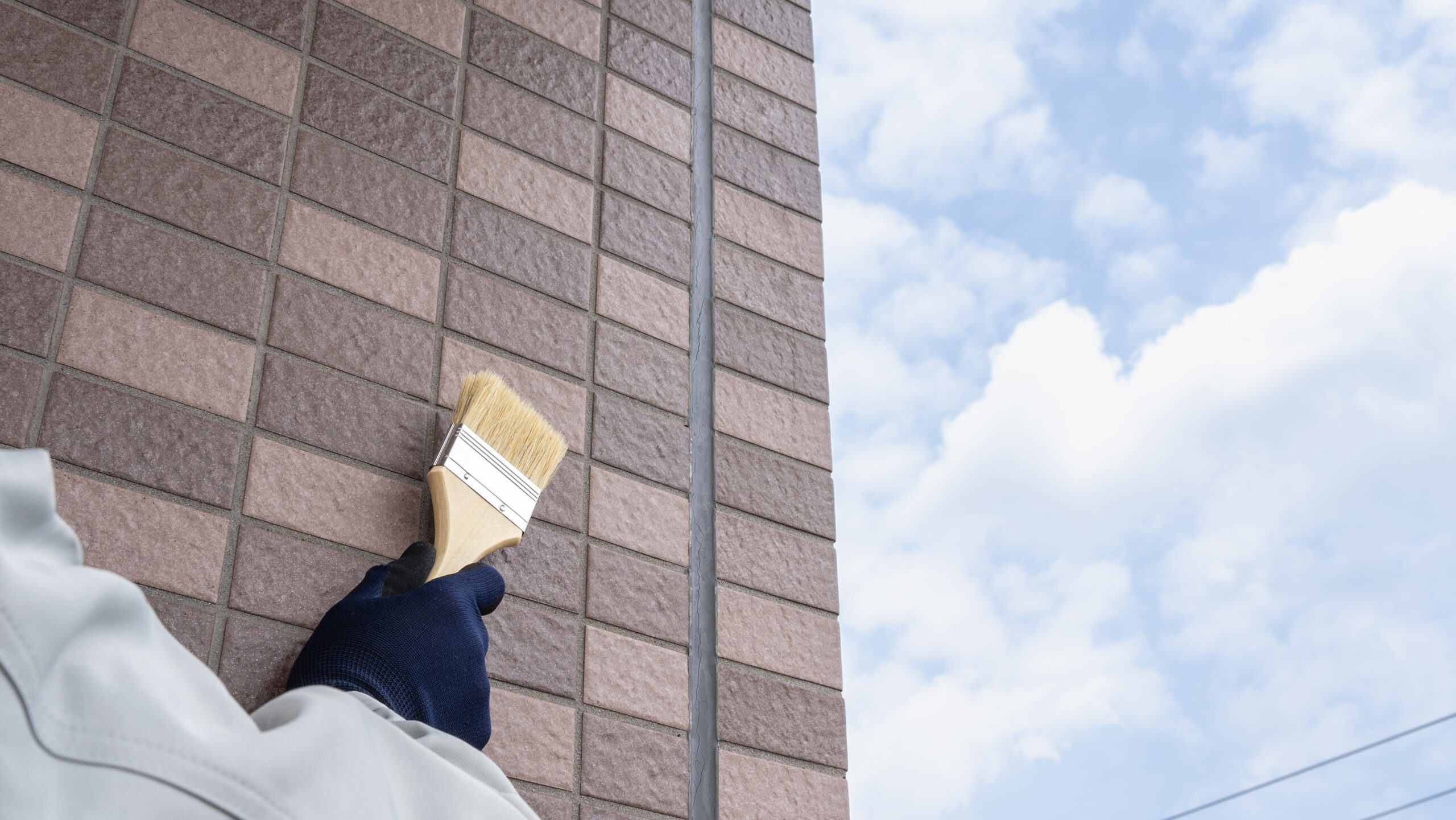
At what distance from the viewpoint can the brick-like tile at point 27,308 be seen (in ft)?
4.67

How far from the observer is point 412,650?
1.41 metres

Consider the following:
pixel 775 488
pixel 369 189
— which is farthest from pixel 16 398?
pixel 775 488

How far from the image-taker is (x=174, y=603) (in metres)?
1.44

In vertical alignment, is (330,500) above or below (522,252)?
below

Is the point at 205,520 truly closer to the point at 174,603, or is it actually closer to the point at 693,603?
the point at 174,603

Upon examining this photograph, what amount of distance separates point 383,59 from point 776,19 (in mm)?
1002

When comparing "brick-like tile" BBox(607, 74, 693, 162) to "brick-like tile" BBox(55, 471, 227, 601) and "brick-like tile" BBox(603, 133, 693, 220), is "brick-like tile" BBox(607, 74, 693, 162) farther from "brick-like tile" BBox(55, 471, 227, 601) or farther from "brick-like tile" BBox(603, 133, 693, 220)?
"brick-like tile" BBox(55, 471, 227, 601)

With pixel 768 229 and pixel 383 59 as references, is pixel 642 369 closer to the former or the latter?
pixel 768 229

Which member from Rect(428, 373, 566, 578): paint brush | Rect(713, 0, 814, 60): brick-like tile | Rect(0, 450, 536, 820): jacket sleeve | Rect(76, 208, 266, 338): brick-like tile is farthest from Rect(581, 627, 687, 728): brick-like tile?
Rect(713, 0, 814, 60): brick-like tile

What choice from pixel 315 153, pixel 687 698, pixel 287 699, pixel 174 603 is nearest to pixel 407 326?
pixel 315 153

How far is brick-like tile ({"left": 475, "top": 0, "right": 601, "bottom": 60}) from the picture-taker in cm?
217

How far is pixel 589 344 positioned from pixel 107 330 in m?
0.73

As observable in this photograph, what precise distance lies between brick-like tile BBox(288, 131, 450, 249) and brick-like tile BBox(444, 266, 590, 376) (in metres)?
0.09

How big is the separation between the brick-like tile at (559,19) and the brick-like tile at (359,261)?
1.87 ft
